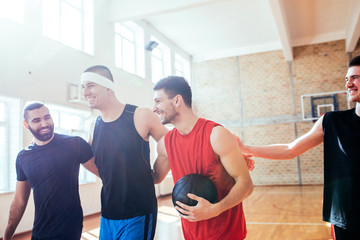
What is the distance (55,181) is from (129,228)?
25.5 inches

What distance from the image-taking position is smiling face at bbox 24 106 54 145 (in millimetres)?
2426

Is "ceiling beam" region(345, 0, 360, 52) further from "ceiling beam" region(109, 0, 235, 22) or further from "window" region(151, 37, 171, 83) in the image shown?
"window" region(151, 37, 171, 83)

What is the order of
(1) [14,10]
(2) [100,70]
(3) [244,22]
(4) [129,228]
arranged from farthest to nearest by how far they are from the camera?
(3) [244,22]
(1) [14,10]
(2) [100,70]
(4) [129,228]

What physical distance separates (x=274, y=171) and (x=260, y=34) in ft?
17.5

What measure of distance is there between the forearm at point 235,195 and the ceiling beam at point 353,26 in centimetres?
891

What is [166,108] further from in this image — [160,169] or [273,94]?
[273,94]

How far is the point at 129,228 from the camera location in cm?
207

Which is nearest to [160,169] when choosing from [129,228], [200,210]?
[129,228]

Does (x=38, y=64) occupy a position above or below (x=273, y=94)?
below

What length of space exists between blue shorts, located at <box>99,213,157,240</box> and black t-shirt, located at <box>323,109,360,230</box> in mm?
1120

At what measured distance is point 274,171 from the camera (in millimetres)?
12930

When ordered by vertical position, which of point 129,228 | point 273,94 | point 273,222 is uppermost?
point 273,94

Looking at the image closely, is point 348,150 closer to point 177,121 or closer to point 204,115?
point 177,121

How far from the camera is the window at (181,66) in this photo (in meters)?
13.5
